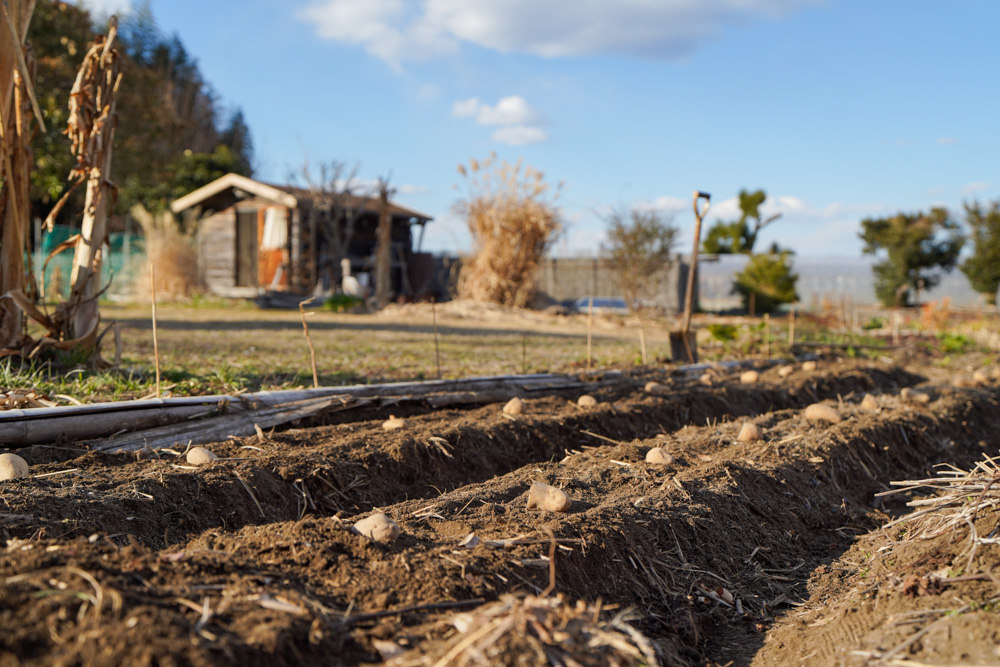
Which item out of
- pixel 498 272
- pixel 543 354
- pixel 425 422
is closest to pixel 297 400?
pixel 425 422

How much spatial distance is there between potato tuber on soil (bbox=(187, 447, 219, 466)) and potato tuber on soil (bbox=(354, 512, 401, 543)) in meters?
1.26

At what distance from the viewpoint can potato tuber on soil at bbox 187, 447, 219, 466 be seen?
325cm

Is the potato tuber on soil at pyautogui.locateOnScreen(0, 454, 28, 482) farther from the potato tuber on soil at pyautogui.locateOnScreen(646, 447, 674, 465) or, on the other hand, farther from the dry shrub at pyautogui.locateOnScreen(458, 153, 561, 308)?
the dry shrub at pyautogui.locateOnScreen(458, 153, 561, 308)

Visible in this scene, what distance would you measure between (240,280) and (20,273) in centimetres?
1475

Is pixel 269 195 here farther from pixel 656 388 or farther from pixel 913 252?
pixel 913 252

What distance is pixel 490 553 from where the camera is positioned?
229 centimetres

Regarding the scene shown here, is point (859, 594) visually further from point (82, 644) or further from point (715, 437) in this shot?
point (82, 644)

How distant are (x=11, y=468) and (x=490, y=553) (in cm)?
199

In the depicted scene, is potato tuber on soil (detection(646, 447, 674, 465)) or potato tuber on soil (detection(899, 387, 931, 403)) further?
potato tuber on soil (detection(899, 387, 931, 403))

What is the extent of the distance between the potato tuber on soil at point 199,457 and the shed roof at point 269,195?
14532 millimetres

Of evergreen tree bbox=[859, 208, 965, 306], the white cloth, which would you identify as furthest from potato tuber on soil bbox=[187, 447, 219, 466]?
evergreen tree bbox=[859, 208, 965, 306]

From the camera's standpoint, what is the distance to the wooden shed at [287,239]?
17641mm

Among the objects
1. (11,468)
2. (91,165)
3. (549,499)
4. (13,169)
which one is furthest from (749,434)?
(13,169)

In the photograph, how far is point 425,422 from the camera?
4.46 meters
